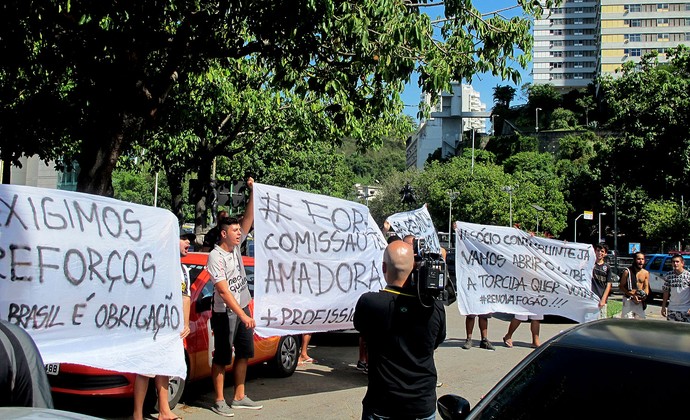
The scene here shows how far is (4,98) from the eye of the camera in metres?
14.5

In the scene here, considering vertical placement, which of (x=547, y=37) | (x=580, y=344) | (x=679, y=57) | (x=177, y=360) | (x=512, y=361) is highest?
(x=547, y=37)

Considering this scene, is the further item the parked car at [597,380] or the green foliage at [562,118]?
the green foliage at [562,118]

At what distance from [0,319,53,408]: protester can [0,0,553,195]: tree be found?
5638mm

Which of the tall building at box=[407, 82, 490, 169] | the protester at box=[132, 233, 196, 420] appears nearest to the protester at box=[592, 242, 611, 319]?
the protester at box=[132, 233, 196, 420]

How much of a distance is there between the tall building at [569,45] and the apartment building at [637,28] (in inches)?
628

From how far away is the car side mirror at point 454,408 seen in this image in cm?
355

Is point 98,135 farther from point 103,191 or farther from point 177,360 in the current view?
point 177,360

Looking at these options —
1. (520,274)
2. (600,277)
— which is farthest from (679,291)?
(520,274)

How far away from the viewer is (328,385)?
8070mm

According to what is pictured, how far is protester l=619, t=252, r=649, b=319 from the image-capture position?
33.3ft

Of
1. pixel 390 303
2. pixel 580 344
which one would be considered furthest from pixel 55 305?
pixel 580 344

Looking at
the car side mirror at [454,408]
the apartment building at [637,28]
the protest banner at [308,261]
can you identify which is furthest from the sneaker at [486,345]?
the apartment building at [637,28]

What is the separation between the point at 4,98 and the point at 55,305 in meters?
11.4

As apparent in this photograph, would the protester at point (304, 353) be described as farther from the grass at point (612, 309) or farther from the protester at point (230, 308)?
the grass at point (612, 309)
